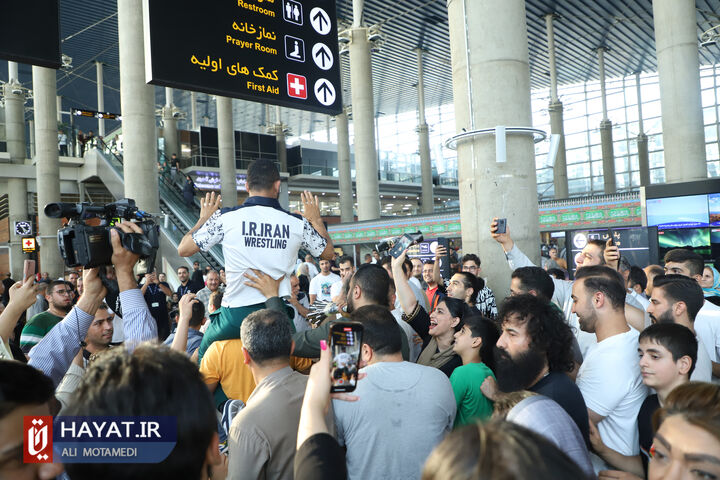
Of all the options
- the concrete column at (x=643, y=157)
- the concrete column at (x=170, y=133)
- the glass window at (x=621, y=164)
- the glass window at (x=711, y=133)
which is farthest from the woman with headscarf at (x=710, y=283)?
the glass window at (x=621, y=164)

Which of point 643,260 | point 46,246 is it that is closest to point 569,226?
point 643,260

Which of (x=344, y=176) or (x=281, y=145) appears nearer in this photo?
(x=344, y=176)

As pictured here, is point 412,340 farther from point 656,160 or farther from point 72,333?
point 656,160

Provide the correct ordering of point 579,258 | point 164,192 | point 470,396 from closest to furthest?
point 470,396 → point 579,258 → point 164,192

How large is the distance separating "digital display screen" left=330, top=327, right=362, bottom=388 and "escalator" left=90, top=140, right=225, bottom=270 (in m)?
16.0

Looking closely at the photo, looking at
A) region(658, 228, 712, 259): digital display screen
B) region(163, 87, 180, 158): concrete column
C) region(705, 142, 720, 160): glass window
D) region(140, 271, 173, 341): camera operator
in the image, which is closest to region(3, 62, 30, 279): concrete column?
region(163, 87, 180, 158): concrete column

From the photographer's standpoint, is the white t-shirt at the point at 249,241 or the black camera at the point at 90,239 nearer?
the black camera at the point at 90,239

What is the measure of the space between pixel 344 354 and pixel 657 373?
176cm

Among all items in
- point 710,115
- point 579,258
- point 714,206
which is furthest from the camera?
point 710,115

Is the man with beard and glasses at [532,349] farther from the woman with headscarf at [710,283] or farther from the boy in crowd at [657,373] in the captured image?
the woman with headscarf at [710,283]

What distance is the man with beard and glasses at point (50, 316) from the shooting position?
4.51 m

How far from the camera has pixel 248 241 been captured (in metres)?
3.22

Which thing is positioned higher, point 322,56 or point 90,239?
point 322,56

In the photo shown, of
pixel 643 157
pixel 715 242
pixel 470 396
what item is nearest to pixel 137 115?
pixel 470 396
